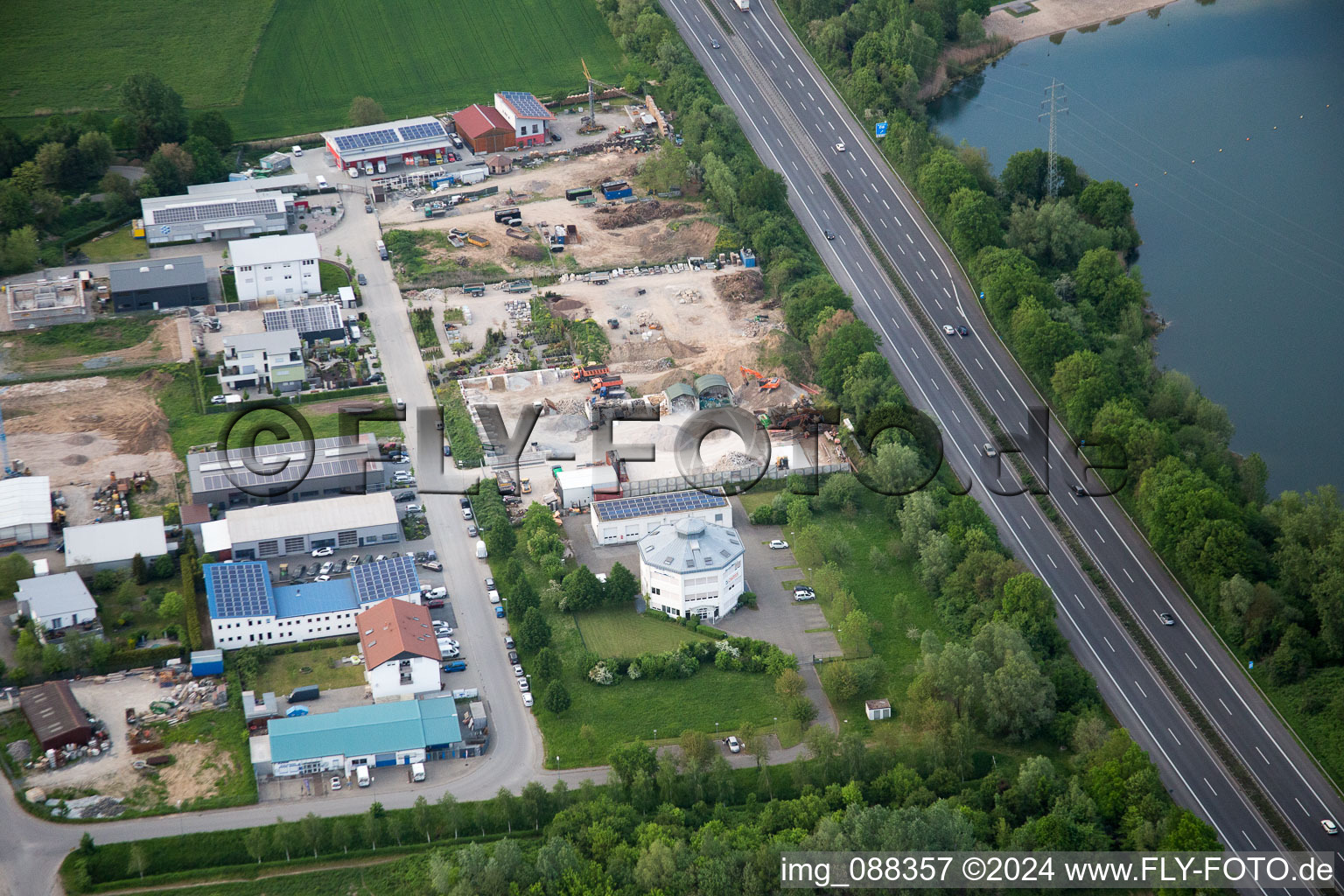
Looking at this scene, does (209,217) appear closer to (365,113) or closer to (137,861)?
(365,113)

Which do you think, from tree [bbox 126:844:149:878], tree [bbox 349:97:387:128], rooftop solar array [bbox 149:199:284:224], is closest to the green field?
tree [bbox 349:97:387:128]

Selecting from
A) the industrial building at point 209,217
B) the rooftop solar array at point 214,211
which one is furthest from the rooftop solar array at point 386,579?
the rooftop solar array at point 214,211

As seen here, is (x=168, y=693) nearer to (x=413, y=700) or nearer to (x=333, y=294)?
(x=413, y=700)

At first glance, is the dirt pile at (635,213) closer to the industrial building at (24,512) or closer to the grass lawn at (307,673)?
the industrial building at (24,512)

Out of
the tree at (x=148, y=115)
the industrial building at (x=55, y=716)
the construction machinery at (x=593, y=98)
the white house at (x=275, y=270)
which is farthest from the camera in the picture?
the construction machinery at (x=593, y=98)

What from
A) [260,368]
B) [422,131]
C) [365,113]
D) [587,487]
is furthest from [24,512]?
[365,113]

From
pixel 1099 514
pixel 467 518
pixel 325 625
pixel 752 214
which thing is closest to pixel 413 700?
pixel 325 625

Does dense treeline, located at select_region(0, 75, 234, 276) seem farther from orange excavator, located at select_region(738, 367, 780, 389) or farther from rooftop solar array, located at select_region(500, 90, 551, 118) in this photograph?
orange excavator, located at select_region(738, 367, 780, 389)
